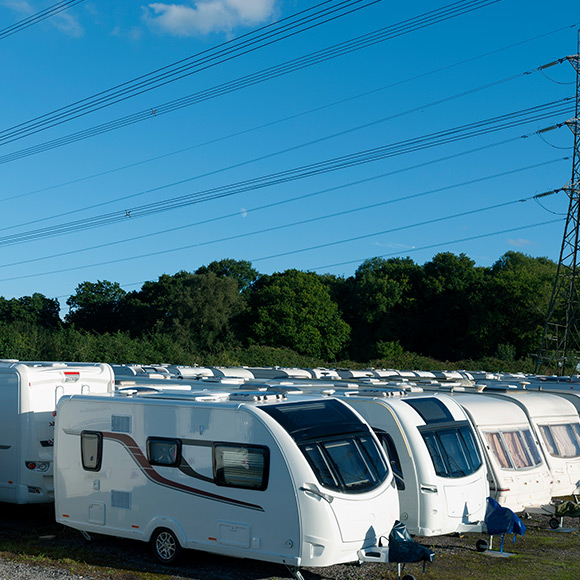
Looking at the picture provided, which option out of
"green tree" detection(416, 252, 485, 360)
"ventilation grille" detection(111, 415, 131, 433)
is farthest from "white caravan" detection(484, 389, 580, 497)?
"green tree" detection(416, 252, 485, 360)

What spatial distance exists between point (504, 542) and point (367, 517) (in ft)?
14.9

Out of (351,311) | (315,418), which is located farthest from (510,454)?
(351,311)

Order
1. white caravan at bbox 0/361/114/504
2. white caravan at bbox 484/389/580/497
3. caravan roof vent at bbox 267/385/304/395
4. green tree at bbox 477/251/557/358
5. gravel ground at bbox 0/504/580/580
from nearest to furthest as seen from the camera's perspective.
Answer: gravel ground at bbox 0/504/580/580, caravan roof vent at bbox 267/385/304/395, white caravan at bbox 0/361/114/504, white caravan at bbox 484/389/580/497, green tree at bbox 477/251/557/358

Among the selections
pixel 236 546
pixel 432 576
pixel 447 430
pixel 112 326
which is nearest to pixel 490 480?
pixel 447 430

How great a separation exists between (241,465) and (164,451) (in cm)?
147

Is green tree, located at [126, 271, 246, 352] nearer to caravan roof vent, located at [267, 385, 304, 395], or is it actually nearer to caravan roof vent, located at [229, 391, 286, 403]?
caravan roof vent, located at [267, 385, 304, 395]

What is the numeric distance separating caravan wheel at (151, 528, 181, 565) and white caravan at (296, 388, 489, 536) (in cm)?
371

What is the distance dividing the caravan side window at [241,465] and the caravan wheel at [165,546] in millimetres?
1282

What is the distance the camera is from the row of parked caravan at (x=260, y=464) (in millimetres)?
9938

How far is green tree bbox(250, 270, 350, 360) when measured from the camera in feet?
221

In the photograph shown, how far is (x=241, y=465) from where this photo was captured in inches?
407

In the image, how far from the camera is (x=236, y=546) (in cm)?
1024

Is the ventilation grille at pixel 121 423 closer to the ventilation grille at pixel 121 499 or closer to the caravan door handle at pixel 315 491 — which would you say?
the ventilation grille at pixel 121 499

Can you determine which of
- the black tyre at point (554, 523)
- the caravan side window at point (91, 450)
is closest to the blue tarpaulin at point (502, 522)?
the black tyre at point (554, 523)
